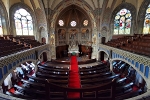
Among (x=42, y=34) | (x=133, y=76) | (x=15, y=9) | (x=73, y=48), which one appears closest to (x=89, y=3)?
(x=73, y=48)

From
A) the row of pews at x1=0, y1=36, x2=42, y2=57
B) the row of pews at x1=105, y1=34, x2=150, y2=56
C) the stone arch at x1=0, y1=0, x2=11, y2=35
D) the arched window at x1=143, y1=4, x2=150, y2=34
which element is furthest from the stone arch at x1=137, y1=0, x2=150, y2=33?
the stone arch at x1=0, y1=0, x2=11, y2=35

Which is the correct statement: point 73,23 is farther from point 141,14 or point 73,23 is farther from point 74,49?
point 141,14

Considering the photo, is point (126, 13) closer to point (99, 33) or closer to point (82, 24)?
point (99, 33)

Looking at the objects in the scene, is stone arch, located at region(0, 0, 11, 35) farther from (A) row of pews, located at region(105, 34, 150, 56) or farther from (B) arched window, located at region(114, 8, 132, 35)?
(B) arched window, located at region(114, 8, 132, 35)

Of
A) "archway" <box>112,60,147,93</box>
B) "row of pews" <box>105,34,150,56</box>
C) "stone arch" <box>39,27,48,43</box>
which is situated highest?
"stone arch" <box>39,27,48,43</box>

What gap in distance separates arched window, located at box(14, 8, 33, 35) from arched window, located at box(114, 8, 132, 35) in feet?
53.1

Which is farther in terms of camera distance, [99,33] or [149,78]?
[99,33]

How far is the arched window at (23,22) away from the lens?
16.6 meters

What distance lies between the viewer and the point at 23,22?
17219 mm

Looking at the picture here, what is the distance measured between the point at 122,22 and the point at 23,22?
18.1 metres

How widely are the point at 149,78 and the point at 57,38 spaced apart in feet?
58.6

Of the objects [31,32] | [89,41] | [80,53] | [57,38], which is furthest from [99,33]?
[31,32]

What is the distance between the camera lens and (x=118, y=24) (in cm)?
1786

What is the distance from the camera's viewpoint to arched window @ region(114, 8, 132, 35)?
17.0m
